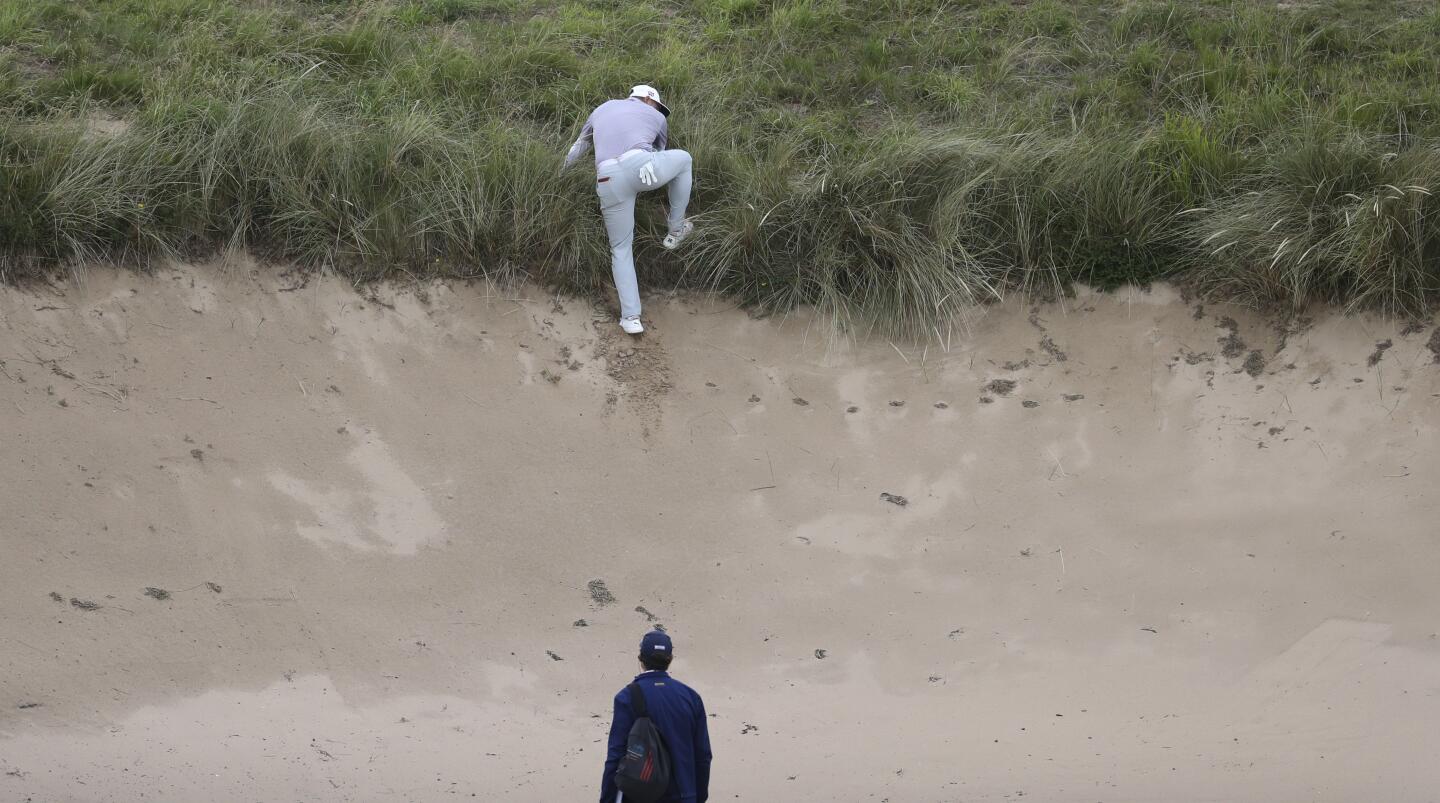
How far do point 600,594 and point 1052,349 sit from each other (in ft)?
9.97

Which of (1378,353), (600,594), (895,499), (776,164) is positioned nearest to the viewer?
(600,594)

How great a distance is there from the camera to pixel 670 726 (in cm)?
462

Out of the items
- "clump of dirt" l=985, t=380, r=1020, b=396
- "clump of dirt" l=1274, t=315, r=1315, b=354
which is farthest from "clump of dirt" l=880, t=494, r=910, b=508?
"clump of dirt" l=1274, t=315, r=1315, b=354

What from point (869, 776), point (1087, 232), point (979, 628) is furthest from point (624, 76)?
point (869, 776)

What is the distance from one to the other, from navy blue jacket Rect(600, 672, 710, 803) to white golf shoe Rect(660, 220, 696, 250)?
3709 millimetres

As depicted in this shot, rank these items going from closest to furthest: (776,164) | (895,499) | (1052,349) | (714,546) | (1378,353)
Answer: (714,546)
(895,499)
(1378,353)
(1052,349)
(776,164)

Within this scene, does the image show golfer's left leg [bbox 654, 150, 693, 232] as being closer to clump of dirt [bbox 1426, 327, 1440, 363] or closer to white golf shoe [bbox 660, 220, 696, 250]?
white golf shoe [bbox 660, 220, 696, 250]

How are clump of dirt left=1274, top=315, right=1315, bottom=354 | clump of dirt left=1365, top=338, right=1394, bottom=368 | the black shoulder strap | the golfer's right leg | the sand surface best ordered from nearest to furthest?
the black shoulder strap < the sand surface < the golfer's right leg < clump of dirt left=1365, top=338, right=1394, bottom=368 < clump of dirt left=1274, top=315, right=1315, bottom=354

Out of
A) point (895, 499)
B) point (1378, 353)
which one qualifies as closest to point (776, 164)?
point (895, 499)

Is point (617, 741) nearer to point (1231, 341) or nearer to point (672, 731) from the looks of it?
point (672, 731)

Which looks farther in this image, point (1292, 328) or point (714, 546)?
point (1292, 328)

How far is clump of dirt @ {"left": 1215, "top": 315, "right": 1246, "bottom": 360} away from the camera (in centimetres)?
777

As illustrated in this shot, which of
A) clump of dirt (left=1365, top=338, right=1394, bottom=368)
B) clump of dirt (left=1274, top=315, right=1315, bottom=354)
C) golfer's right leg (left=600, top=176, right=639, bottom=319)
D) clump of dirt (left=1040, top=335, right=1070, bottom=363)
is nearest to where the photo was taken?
golfer's right leg (left=600, top=176, right=639, bottom=319)

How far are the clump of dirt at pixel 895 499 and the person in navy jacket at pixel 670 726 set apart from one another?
2.94m
